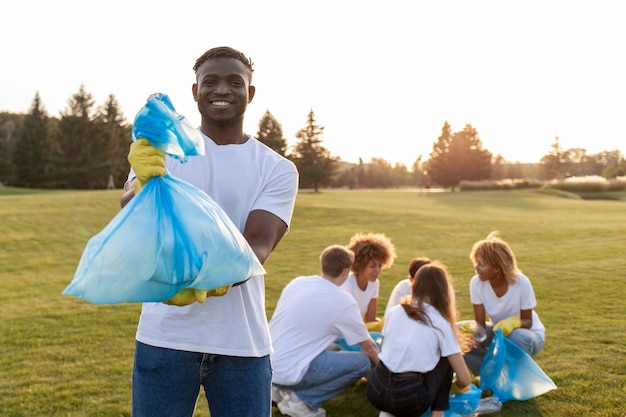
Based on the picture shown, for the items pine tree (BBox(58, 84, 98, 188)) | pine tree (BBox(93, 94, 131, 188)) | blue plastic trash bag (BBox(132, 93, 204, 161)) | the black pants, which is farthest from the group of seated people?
pine tree (BBox(58, 84, 98, 188))

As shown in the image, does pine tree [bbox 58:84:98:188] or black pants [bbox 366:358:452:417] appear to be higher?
pine tree [bbox 58:84:98:188]

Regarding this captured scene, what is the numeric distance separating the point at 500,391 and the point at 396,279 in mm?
6069

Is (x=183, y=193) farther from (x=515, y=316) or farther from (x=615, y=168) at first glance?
(x=615, y=168)

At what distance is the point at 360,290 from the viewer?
18.6ft

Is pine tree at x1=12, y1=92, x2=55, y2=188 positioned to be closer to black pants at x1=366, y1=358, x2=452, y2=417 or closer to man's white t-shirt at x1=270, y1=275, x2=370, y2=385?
man's white t-shirt at x1=270, y1=275, x2=370, y2=385

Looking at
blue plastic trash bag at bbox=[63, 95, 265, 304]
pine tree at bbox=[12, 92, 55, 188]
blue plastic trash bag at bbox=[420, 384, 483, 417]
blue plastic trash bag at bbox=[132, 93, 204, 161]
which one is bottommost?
blue plastic trash bag at bbox=[420, 384, 483, 417]

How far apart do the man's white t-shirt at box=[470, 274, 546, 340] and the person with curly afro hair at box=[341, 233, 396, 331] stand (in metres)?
0.83

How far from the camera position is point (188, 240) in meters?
1.69

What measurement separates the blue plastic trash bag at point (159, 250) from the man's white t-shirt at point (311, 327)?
106 inches

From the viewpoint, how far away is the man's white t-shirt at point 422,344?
3.94m

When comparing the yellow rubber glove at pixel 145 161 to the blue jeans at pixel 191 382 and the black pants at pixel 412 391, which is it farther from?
the black pants at pixel 412 391

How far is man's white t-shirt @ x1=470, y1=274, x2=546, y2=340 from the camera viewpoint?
5086mm

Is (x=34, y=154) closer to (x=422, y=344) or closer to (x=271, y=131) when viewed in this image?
(x=271, y=131)

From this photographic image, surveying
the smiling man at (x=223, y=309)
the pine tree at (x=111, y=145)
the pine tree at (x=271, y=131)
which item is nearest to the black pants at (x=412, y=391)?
the smiling man at (x=223, y=309)
